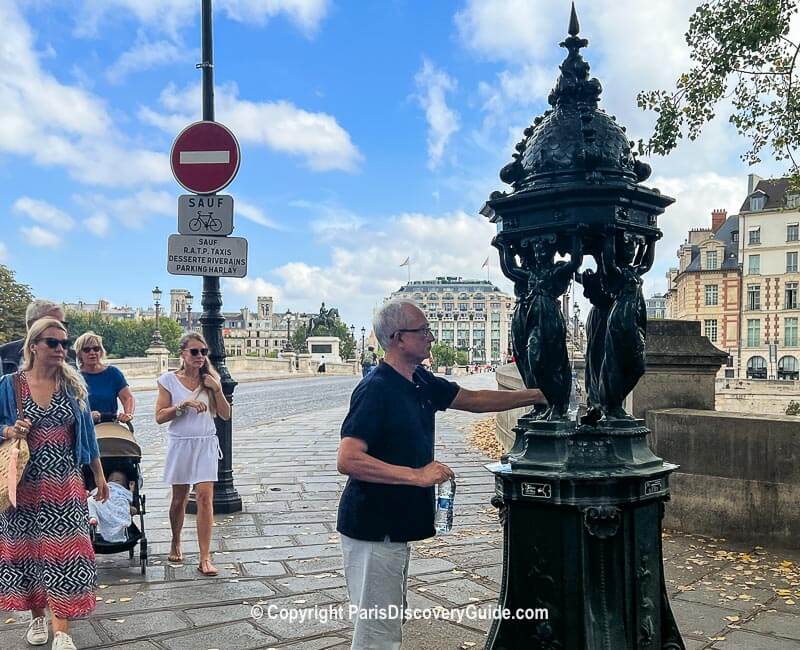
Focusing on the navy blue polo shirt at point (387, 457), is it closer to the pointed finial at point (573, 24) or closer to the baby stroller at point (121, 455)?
the pointed finial at point (573, 24)

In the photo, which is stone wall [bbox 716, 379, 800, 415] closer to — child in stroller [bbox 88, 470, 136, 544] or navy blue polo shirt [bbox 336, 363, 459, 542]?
child in stroller [bbox 88, 470, 136, 544]

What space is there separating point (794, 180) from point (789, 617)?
8.84 metres

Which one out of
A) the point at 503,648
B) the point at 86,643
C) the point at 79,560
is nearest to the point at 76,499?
the point at 79,560

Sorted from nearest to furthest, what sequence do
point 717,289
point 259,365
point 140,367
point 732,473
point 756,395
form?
point 732,473
point 756,395
point 140,367
point 259,365
point 717,289

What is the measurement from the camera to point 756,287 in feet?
268

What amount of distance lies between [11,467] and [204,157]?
431 cm

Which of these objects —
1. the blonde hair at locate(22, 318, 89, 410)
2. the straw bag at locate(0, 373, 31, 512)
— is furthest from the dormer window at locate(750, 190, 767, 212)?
the straw bag at locate(0, 373, 31, 512)

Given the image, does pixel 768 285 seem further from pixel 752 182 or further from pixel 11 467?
pixel 11 467

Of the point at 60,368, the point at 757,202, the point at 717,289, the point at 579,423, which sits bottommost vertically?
the point at 579,423

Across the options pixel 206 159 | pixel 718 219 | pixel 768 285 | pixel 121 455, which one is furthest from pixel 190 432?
pixel 718 219

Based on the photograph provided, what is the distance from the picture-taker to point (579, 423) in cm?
360

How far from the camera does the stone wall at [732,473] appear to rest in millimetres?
6520

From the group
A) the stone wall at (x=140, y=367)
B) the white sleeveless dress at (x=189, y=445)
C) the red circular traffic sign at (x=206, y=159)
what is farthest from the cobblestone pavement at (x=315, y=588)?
the stone wall at (x=140, y=367)

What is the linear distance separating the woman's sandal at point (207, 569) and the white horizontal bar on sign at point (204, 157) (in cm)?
389
